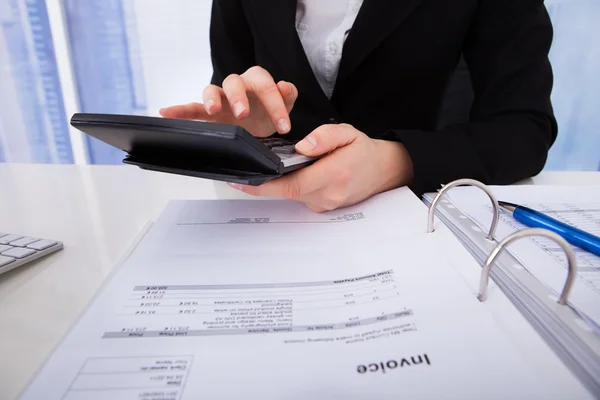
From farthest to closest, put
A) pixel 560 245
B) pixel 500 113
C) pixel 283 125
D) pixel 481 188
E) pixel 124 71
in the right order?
1. pixel 124 71
2. pixel 500 113
3. pixel 283 125
4. pixel 481 188
5. pixel 560 245

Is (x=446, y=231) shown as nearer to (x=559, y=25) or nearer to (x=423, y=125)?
(x=423, y=125)

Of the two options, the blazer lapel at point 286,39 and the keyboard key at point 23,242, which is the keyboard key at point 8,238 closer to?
the keyboard key at point 23,242

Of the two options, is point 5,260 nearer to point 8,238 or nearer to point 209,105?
point 8,238

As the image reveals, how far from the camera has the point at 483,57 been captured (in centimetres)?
65

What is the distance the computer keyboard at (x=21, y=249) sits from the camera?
1.03 ft

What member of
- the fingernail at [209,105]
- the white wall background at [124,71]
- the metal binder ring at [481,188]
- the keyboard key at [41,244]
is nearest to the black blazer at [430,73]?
the metal binder ring at [481,188]

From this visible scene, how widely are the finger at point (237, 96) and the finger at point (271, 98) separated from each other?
0.05 feet

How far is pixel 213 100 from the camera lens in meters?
0.44

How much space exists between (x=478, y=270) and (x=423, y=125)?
554 millimetres

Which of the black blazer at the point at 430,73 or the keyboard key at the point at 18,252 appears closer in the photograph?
the keyboard key at the point at 18,252

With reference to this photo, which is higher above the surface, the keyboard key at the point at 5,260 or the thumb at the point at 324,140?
the thumb at the point at 324,140

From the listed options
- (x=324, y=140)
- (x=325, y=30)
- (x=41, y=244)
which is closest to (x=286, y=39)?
(x=325, y=30)

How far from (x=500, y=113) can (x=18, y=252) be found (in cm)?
62

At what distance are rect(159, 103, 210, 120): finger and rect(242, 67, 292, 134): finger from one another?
0.25 ft
